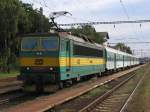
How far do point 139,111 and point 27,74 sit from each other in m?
7.98

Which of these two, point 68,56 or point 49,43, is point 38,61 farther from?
point 68,56

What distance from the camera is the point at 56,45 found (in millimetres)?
23062

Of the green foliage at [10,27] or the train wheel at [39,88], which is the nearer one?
the train wheel at [39,88]

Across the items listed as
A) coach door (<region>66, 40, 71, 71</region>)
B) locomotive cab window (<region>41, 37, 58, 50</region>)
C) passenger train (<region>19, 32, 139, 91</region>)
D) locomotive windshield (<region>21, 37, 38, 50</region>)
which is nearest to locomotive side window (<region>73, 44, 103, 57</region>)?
coach door (<region>66, 40, 71, 71</region>)

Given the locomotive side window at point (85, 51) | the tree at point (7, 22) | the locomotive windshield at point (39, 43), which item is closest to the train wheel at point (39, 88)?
the locomotive windshield at point (39, 43)

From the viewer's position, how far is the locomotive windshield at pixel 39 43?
2314 cm

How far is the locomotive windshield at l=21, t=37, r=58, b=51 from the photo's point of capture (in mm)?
23141

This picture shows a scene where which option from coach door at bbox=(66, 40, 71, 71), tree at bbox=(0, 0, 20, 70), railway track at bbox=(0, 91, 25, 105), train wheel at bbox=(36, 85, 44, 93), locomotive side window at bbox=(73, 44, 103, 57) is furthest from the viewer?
tree at bbox=(0, 0, 20, 70)

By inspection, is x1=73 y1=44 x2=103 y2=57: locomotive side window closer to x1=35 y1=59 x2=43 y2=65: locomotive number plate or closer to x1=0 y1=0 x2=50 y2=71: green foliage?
x1=35 y1=59 x2=43 y2=65: locomotive number plate

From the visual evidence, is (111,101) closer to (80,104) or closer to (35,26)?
(80,104)

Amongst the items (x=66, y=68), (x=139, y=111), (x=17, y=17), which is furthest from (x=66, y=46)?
(x=17, y=17)

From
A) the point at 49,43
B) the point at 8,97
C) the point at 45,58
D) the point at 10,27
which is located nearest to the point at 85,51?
the point at 49,43

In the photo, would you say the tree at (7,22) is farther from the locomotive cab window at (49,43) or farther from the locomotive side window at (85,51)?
the locomotive cab window at (49,43)

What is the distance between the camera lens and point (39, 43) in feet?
76.8
